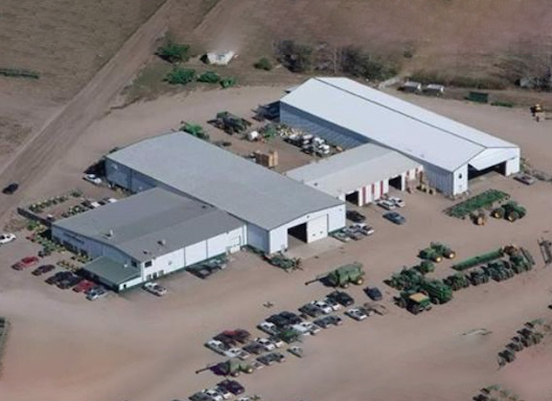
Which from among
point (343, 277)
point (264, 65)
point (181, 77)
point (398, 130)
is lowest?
point (343, 277)

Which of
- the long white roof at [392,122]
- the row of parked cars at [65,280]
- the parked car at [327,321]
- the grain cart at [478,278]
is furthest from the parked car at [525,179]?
the row of parked cars at [65,280]

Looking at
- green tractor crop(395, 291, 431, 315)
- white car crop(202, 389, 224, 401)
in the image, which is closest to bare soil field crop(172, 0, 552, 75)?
green tractor crop(395, 291, 431, 315)

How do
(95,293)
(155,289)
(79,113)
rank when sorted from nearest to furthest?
(95,293) → (155,289) → (79,113)

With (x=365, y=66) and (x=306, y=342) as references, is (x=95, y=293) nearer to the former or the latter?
(x=306, y=342)

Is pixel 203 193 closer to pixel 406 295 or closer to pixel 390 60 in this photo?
pixel 406 295

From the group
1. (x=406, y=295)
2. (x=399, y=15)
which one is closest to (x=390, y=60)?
(x=399, y=15)

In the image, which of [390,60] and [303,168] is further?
[390,60]

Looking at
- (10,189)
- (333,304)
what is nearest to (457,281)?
(333,304)
